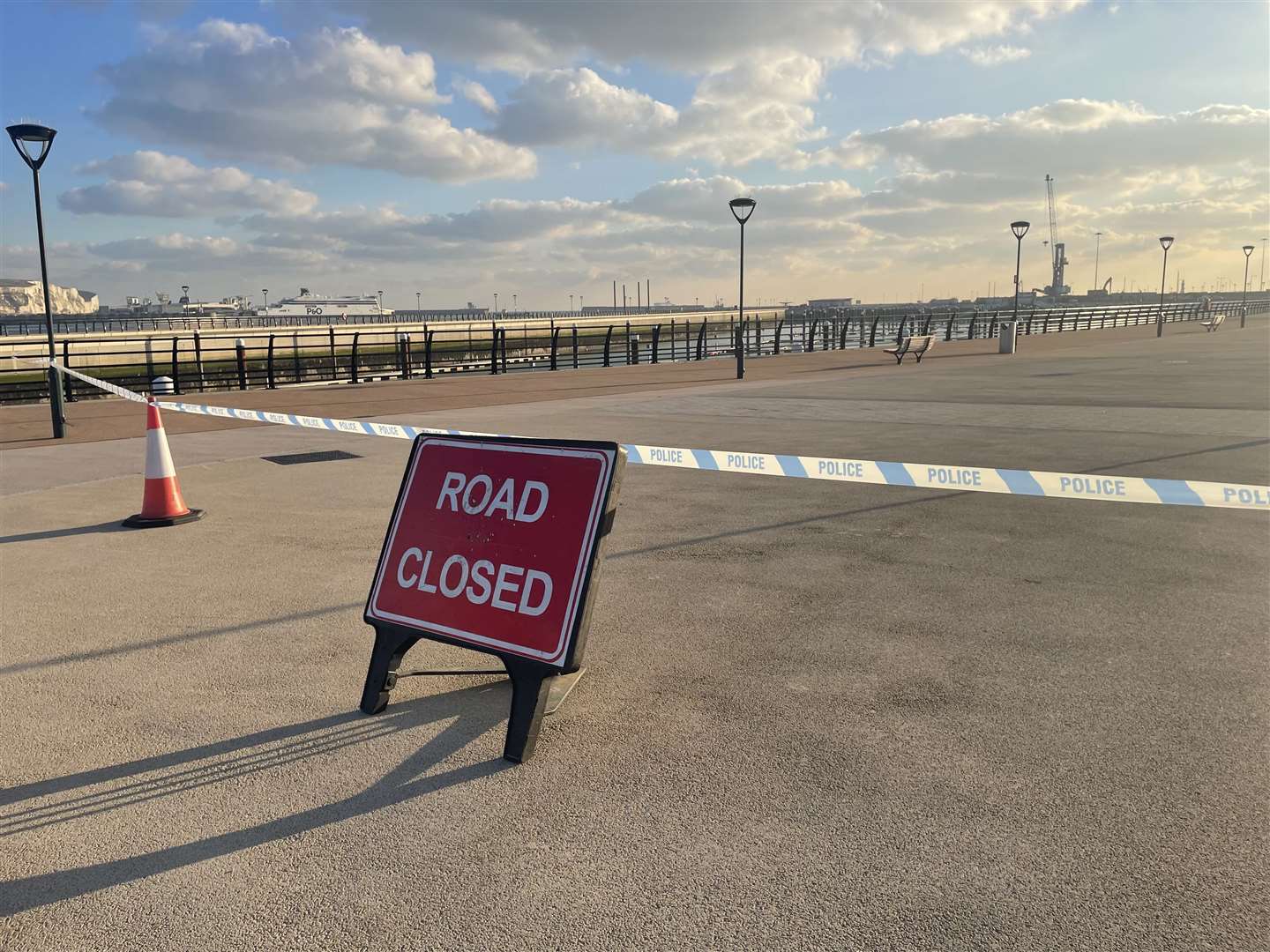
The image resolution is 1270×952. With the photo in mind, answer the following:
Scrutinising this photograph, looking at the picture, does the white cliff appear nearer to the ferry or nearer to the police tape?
the ferry

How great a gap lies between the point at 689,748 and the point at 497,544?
112 centimetres

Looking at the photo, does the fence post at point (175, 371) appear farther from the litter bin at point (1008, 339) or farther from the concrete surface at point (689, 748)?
the litter bin at point (1008, 339)

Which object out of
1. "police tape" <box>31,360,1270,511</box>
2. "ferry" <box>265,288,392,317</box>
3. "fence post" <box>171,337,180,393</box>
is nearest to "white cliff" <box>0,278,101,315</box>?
"ferry" <box>265,288,392,317</box>

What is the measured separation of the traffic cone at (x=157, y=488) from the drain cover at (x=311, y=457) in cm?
280

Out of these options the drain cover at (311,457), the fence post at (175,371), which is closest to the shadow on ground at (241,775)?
the drain cover at (311,457)

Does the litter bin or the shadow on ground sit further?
the litter bin

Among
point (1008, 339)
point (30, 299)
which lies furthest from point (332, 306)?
point (1008, 339)

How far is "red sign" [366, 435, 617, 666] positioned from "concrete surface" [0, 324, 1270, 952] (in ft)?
1.36

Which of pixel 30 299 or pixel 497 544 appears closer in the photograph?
pixel 497 544

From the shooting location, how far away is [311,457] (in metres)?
10.6

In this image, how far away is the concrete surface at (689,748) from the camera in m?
2.47

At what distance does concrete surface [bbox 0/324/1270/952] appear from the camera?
2.47 metres

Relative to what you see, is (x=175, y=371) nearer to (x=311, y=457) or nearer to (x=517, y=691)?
(x=311, y=457)

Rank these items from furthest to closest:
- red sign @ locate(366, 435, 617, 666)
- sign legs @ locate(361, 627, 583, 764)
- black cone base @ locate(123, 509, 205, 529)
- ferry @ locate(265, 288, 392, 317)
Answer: ferry @ locate(265, 288, 392, 317) < black cone base @ locate(123, 509, 205, 529) < red sign @ locate(366, 435, 617, 666) < sign legs @ locate(361, 627, 583, 764)
